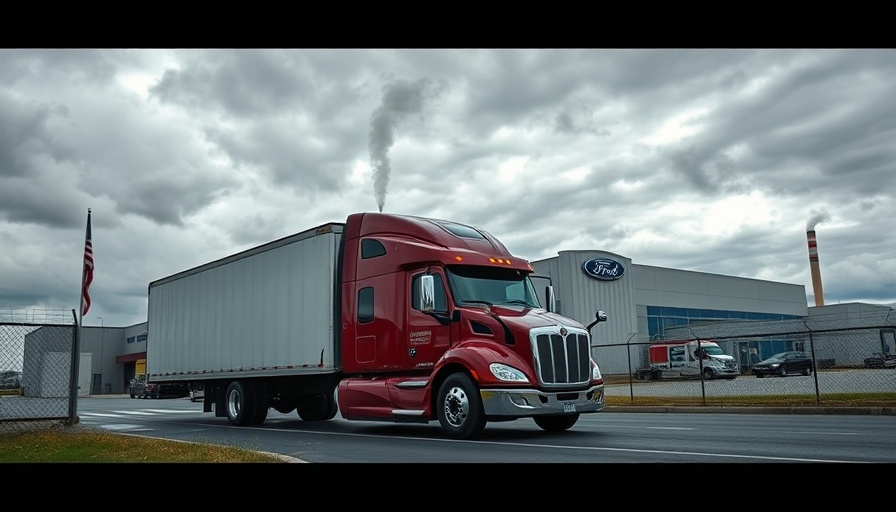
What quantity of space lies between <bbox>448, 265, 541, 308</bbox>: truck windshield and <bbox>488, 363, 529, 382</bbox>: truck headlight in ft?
4.56

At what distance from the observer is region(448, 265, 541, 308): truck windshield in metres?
12.4

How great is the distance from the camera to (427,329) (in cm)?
1238

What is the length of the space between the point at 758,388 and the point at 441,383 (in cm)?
1812

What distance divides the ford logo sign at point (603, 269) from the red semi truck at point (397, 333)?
107 feet

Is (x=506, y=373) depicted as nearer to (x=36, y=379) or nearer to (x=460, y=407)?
(x=460, y=407)

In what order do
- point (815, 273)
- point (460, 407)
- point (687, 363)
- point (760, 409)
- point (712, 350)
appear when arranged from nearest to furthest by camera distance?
point (460, 407) → point (760, 409) → point (687, 363) → point (712, 350) → point (815, 273)

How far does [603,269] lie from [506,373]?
127ft

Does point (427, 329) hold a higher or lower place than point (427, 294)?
lower

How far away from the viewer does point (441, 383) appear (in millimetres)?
12070

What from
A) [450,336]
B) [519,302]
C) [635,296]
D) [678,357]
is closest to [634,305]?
[635,296]

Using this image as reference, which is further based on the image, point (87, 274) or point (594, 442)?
point (87, 274)

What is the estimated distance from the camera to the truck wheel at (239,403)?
16.5m
